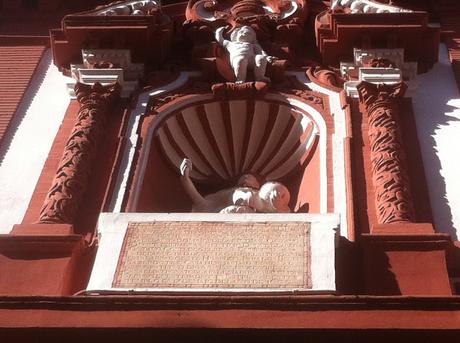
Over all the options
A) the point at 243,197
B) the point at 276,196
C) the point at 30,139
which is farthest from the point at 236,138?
the point at 30,139

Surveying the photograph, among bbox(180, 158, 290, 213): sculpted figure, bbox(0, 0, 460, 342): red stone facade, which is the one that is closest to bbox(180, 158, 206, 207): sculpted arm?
bbox(180, 158, 290, 213): sculpted figure

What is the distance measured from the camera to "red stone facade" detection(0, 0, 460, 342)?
723 cm

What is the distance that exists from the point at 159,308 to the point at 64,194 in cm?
250

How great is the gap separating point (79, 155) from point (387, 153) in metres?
2.86

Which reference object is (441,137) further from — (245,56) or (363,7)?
(245,56)

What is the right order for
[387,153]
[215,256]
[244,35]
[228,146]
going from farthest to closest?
[244,35], [228,146], [387,153], [215,256]

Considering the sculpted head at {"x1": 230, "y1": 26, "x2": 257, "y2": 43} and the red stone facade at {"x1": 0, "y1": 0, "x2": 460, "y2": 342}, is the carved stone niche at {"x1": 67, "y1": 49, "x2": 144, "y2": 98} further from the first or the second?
the sculpted head at {"x1": 230, "y1": 26, "x2": 257, "y2": 43}

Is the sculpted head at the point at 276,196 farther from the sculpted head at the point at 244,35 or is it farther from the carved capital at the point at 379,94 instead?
the sculpted head at the point at 244,35

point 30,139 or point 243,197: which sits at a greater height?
point 30,139

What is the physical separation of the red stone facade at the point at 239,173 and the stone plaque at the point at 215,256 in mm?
382

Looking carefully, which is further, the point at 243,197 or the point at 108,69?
the point at 108,69

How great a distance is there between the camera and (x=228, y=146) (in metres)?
11.8

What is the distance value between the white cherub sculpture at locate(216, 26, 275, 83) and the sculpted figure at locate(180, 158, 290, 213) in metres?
1.45

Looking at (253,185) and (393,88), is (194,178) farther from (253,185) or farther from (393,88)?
(393,88)
